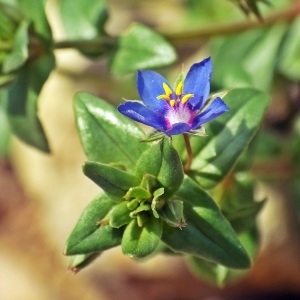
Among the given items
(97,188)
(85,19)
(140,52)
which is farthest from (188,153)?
(97,188)

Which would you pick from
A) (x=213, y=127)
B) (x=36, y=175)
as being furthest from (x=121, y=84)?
(x=213, y=127)

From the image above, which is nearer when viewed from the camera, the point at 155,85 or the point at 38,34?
the point at 155,85

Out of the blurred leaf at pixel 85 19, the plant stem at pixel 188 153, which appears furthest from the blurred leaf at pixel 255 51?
the plant stem at pixel 188 153

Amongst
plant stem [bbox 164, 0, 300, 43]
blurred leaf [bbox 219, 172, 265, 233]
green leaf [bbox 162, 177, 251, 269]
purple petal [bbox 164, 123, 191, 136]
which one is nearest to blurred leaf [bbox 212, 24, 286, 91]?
plant stem [bbox 164, 0, 300, 43]

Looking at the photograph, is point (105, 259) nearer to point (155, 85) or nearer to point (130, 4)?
point (130, 4)

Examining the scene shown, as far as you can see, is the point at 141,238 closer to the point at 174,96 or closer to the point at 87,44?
the point at 174,96

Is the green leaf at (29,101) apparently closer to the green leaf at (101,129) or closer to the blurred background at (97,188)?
the green leaf at (101,129)
